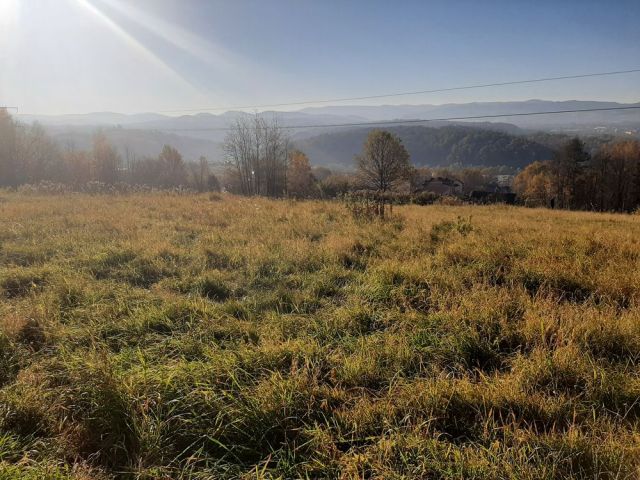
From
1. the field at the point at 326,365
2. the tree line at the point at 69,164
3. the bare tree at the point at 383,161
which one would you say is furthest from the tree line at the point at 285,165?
the field at the point at 326,365

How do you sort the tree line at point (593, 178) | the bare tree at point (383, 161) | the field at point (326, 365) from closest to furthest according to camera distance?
the field at point (326, 365)
the tree line at point (593, 178)
the bare tree at point (383, 161)

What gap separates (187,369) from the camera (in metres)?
2.84

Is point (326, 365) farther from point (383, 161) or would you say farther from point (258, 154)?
point (258, 154)

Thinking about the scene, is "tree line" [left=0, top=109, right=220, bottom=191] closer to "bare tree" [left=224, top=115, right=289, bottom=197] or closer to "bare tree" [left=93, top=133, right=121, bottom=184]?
"bare tree" [left=93, top=133, right=121, bottom=184]

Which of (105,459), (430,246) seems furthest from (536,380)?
(430,246)

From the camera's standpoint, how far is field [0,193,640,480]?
2014 mm

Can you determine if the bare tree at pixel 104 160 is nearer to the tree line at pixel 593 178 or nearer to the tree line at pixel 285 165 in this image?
the tree line at pixel 285 165

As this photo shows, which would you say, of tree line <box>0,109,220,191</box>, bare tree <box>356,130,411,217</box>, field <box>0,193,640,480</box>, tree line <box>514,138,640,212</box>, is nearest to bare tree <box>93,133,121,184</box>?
tree line <box>0,109,220,191</box>

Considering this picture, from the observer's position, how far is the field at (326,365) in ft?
6.61

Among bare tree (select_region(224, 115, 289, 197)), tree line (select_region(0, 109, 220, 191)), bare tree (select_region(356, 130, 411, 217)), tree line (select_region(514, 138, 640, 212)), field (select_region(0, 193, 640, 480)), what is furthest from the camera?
bare tree (select_region(356, 130, 411, 217))

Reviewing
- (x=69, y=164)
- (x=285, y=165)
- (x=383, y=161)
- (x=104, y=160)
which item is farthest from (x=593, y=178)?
(x=69, y=164)

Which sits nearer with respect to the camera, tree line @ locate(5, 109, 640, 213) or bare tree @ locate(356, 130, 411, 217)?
tree line @ locate(5, 109, 640, 213)

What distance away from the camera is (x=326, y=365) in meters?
2.93

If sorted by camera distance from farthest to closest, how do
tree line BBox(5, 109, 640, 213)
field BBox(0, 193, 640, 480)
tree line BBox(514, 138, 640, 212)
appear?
tree line BBox(514, 138, 640, 212), tree line BBox(5, 109, 640, 213), field BBox(0, 193, 640, 480)
